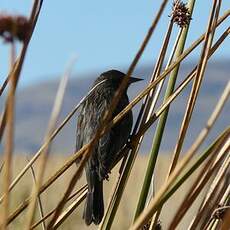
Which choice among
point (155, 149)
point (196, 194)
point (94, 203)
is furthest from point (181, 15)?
point (94, 203)

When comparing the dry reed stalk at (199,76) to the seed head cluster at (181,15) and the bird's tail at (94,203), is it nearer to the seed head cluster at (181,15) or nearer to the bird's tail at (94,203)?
the seed head cluster at (181,15)

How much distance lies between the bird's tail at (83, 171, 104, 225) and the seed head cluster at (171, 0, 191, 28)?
6.34 ft

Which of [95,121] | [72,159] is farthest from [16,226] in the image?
[72,159]

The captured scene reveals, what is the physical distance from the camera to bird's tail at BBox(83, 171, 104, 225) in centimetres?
Result: 575

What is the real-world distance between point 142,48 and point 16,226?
5.55 m

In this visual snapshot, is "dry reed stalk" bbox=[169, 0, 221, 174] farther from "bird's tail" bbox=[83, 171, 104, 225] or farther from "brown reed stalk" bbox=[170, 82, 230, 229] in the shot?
"bird's tail" bbox=[83, 171, 104, 225]

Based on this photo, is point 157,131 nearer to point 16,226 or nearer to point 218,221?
point 218,221

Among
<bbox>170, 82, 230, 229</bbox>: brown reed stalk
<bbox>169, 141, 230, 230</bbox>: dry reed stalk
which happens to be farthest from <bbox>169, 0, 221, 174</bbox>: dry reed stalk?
<bbox>170, 82, 230, 229</bbox>: brown reed stalk

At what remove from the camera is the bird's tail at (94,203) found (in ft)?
18.9

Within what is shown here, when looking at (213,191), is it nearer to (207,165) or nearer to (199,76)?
(199,76)

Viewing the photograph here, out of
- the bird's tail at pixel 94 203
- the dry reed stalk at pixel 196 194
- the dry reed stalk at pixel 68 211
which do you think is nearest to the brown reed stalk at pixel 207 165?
the dry reed stalk at pixel 196 194

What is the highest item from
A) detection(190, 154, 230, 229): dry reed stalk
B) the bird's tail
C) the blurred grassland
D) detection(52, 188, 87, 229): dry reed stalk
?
detection(190, 154, 230, 229): dry reed stalk

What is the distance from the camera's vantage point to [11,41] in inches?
88.8

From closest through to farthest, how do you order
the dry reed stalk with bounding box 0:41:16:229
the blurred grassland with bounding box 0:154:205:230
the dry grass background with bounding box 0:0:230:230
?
the dry reed stalk with bounding box 0:41:16:229 → the dry grass background with bounding box 0:0:230:230 → the blurred grassland with bounding box 0:154:205:230
